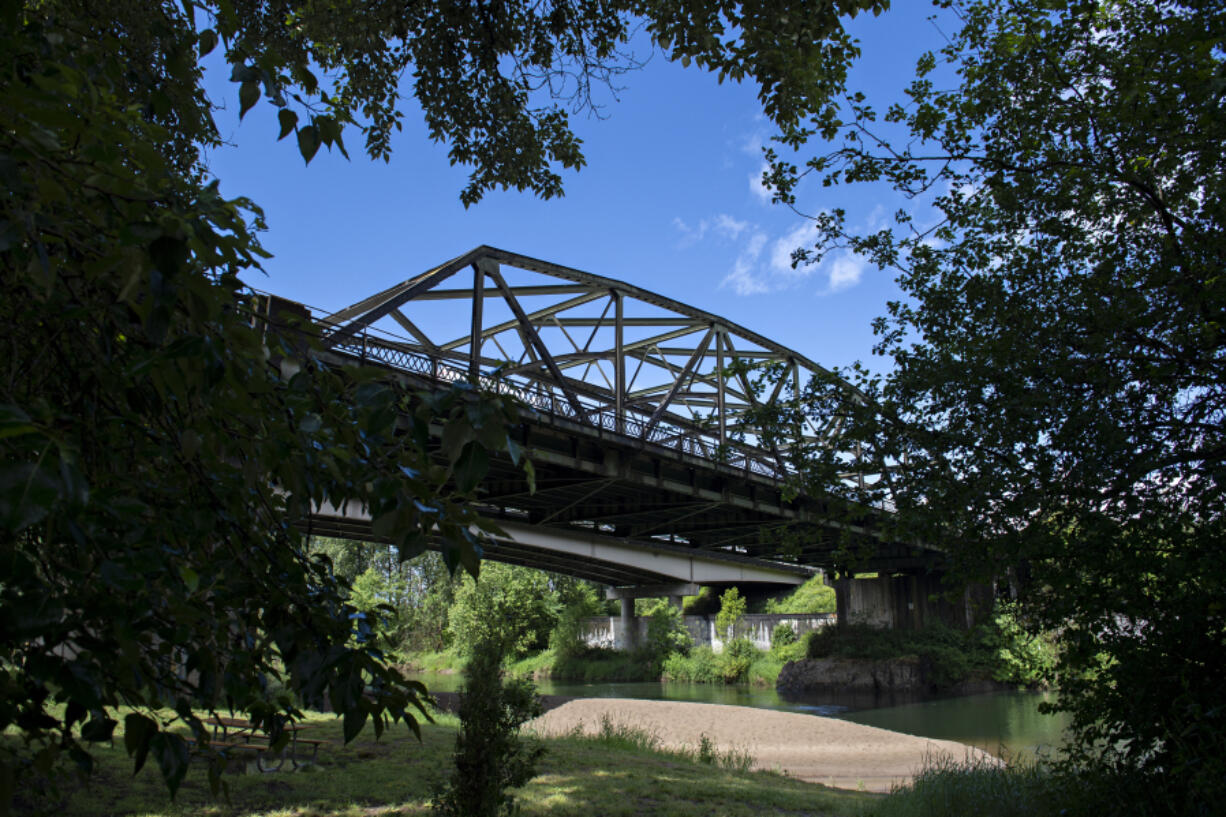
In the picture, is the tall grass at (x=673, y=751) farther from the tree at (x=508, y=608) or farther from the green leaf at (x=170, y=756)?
the tree at (x=508, y=608)

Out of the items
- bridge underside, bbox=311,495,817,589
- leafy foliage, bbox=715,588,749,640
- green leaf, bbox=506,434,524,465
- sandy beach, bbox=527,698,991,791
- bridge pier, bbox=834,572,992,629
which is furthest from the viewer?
leafy foliage, bbox=715,588,749,640

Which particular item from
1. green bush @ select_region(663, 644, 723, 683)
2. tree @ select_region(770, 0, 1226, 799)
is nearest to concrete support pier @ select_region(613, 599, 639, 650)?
green bush @ select_region(663, 644, 723, 683)

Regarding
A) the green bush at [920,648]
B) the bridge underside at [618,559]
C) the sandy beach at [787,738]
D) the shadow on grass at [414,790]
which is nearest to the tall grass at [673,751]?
→ the sandy beach at [787,738]

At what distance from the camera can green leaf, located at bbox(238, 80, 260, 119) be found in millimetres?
1973

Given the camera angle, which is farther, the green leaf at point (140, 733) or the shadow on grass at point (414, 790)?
the shadow on grass at point (414, 790)

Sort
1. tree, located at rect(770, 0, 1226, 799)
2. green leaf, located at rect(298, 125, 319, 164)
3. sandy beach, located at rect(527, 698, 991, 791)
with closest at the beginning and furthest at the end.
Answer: green leaf, located at rect(298, 125, 319, 164)
tree, located at rect(770, 0, 1226, 799)
sandy beach, located at rect(527, 698, 991, 791)

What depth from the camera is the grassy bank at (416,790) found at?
7680mm

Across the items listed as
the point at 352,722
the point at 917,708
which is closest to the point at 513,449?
the point at 352,722

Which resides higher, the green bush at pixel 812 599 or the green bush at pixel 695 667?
the green bush at pixel 812 599

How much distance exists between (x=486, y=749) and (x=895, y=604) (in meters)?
43.6

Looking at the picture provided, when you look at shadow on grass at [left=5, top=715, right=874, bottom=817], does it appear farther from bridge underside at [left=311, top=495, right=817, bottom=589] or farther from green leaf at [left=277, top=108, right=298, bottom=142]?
bridge underside at [left=311, top=495, right=817, bottom=589]

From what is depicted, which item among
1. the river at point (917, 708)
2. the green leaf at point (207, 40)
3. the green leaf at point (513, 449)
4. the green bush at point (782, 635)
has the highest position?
the green leaf at point (207, 40)

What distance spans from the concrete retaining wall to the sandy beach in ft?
62.2

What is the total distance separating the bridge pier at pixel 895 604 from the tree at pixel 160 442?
46079 millimetres
